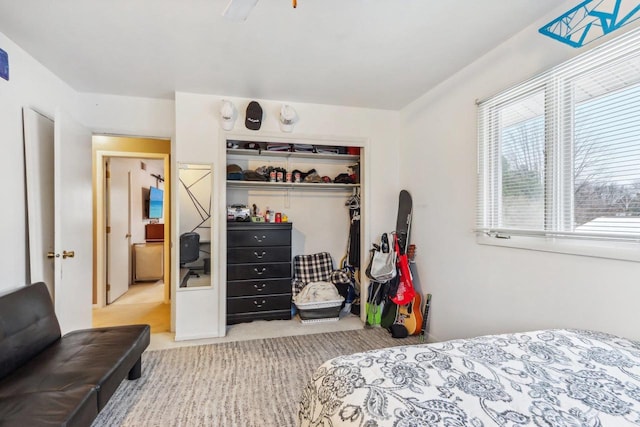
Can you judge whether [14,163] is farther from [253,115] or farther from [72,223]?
[253,115]

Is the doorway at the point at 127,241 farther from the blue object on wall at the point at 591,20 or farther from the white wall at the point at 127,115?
the blue object on wall at the point at 591,20

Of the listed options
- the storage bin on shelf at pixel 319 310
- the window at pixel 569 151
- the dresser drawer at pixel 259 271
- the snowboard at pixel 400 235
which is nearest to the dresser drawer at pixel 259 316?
the storage bin on shelf at pixel 319 310

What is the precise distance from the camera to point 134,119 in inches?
130

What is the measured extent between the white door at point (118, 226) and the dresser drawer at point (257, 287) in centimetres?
220

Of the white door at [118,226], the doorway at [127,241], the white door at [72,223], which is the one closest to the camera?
the white door at [72,223]

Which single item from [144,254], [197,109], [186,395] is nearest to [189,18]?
[197,109]

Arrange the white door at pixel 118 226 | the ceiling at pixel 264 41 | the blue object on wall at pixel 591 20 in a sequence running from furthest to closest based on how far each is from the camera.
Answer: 1. the white door at pixel 118 226
2. the ceiling at pixel 264 41
3. the blue object on wall at pixel 591 20

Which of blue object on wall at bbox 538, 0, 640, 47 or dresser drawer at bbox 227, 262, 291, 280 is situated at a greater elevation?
blue object on wall at bbox 538, 0, 640, 47

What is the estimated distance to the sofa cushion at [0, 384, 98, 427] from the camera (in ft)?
4.19

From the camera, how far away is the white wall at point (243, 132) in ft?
10.4

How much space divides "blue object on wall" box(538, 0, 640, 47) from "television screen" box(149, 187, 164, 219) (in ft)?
22.0

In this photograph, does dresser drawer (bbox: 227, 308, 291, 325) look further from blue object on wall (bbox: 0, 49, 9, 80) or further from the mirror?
blue object on wall (bbox: 0, 49, 9, 80)

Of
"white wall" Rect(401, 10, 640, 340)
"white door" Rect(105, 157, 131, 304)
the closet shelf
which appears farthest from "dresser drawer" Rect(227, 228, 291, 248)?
"white door" Rect(105, 157, 131, 304)

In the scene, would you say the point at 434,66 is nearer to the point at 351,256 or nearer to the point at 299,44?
the point at 299,44
